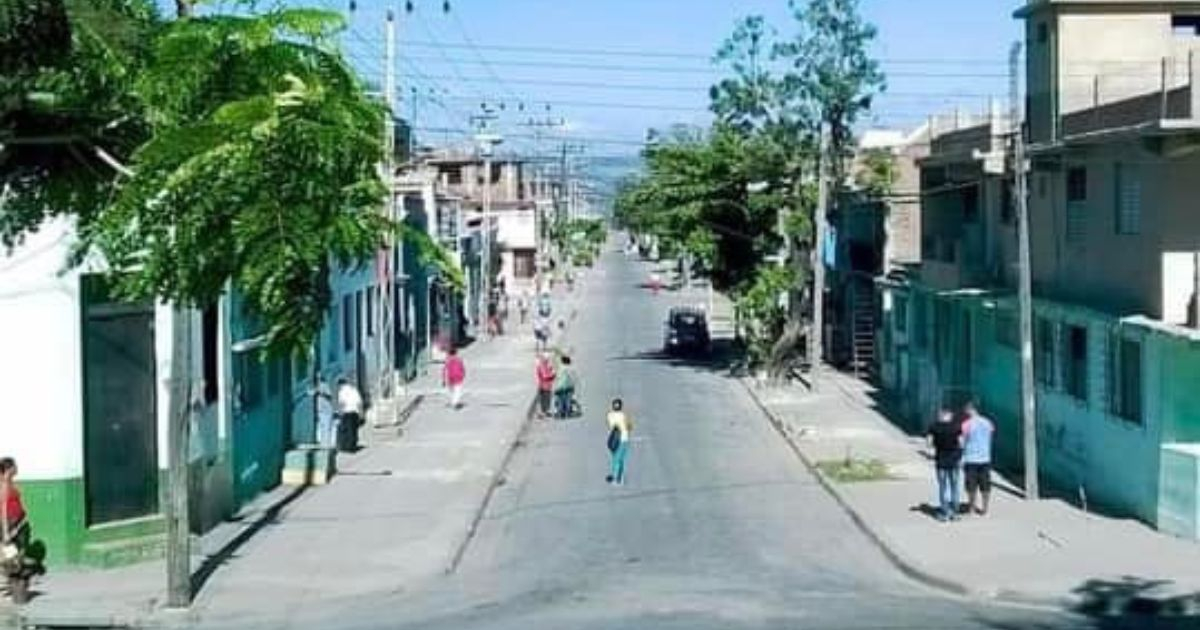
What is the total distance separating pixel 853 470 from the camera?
3544 centimetres

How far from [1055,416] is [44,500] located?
16840mm

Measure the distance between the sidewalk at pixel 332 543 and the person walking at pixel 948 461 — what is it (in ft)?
Result: 20.9

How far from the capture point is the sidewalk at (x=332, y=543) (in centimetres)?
2166

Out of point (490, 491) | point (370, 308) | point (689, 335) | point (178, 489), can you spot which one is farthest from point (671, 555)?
point (689, 335)

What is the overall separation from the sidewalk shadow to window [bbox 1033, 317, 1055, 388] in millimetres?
12000

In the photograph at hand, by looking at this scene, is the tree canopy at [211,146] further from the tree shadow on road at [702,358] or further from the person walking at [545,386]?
the tree shadow on road at [702,358]

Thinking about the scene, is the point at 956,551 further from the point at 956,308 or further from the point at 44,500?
the point at 956,308

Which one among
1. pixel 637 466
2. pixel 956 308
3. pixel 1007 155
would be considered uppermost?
pixel 1007 155

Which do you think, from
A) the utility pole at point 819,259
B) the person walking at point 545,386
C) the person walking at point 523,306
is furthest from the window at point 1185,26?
the person walking at point 523,306

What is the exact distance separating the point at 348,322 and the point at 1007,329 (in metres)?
15.1

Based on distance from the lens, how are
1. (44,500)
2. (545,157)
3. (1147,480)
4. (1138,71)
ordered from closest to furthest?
1. (44,500)
2. (1147,480)
3. (1138,71)
4. (545,157)

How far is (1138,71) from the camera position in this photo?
36.0 meters

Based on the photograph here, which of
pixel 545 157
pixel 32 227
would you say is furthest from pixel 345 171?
pixel 545 157

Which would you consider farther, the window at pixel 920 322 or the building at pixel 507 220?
the building at pixel 507 220
